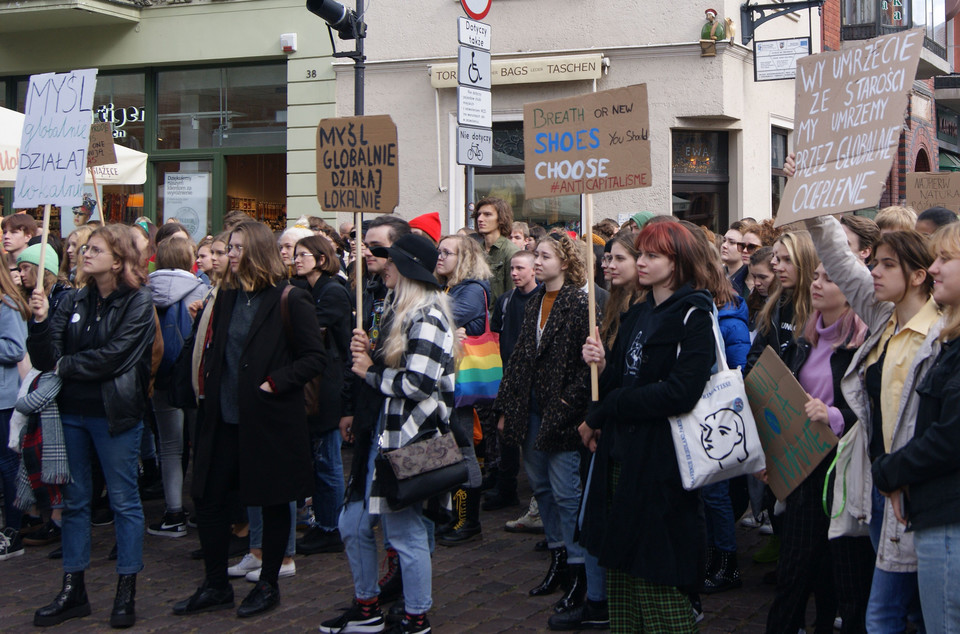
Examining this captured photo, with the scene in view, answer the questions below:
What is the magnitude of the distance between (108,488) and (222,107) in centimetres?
1122

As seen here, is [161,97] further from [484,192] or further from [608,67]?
[608,67]

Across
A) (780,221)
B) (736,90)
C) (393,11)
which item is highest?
(393,11)

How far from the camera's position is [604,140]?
16.2ft

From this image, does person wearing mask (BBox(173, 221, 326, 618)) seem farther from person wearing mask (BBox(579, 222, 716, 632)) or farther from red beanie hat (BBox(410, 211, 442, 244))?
person wearing mask (BBox(579, 222, 716, 632))

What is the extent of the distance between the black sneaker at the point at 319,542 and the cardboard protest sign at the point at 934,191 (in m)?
5.67

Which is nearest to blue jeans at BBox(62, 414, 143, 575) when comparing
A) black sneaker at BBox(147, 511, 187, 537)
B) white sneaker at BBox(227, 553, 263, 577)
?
white sneaker at BBox(227, 553, 263, 577)

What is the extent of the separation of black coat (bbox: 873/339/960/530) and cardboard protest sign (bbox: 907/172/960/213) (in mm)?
5702

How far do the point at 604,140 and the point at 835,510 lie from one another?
2125 mm

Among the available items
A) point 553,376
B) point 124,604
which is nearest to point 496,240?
point 553,376

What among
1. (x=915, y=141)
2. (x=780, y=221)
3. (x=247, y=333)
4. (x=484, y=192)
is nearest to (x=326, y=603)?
(x=247, y=333)

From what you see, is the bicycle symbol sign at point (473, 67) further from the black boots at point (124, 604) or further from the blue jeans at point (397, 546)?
the black boots at point (124, 604)

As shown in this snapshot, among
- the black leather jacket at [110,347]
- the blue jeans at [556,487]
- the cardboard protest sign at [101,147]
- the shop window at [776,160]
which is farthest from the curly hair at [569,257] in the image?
the shop window at [776,160]

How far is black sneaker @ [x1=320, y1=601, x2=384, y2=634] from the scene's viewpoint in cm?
484

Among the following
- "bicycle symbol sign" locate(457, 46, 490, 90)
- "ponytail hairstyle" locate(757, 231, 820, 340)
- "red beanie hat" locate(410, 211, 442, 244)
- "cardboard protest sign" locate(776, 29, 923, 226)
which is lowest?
"ponytail hairstyle" locate(757, 231, 820, 340)
